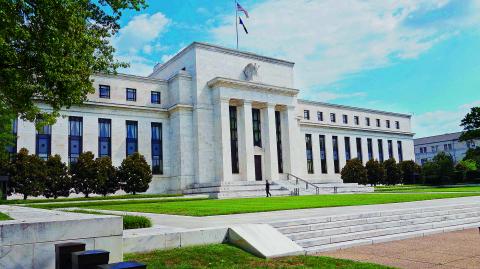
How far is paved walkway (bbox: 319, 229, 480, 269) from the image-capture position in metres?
9.28

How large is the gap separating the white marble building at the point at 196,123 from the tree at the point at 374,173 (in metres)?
12.9

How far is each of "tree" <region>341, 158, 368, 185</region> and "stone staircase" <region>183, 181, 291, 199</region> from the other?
1717 cm

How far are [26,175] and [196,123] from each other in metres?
18.8

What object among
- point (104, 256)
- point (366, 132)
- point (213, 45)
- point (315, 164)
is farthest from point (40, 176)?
point (366, 132)

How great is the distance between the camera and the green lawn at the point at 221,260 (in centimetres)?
873

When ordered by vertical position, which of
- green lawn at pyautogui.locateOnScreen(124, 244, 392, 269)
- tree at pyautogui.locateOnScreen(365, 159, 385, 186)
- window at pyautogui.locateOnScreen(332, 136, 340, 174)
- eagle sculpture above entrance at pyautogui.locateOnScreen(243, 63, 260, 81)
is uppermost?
eagle sculpture above entrance at pyautogui.locateOnScreen(243, 63, 260, 81)

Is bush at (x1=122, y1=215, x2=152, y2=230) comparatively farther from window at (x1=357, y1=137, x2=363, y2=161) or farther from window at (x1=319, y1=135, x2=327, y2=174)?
window at (x1=357, y1=137, x2=363, y2=161)

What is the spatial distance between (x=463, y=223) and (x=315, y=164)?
156 ft

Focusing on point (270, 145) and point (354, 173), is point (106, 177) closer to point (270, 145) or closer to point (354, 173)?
point (270, 145)

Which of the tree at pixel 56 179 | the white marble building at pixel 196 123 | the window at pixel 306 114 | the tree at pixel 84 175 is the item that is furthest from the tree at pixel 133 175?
the window at pixel 306 114

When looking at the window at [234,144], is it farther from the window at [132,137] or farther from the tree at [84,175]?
the tree at [84,175]

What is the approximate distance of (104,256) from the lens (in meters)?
5.76

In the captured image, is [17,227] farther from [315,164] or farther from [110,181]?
[315,164]

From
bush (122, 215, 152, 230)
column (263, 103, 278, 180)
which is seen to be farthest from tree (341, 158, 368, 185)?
bush (122, 215, 152, 230)
